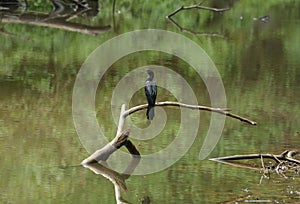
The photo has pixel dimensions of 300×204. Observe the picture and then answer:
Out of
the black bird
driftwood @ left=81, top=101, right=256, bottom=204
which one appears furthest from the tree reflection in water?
driftwood @ left=81, top=101, right=256, bottom=204

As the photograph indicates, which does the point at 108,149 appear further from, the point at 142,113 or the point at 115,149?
the point at 142,113

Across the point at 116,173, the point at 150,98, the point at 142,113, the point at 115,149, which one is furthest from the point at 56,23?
the point at 116,173

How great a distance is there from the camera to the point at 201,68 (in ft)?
42.9

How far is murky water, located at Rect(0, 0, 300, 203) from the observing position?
671cm

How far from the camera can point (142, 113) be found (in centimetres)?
967

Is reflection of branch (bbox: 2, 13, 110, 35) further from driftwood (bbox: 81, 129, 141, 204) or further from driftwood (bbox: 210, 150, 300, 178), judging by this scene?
driftwood (bbox: 210, 150, 300, 178)

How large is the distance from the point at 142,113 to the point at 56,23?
7.41 m

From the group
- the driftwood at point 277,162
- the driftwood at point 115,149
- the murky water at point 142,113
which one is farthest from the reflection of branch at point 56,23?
the driftwood at point 277,162

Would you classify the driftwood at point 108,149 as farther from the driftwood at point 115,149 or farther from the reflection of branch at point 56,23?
the reflection of branch at point 56,23

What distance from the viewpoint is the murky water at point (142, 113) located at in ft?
22.0

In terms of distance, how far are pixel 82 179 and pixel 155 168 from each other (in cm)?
82

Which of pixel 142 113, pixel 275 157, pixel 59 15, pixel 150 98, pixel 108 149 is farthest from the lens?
pixel 59 15

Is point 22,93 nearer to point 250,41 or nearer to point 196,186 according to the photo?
point 196,186

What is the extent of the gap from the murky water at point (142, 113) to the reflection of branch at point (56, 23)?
0.41 ft
